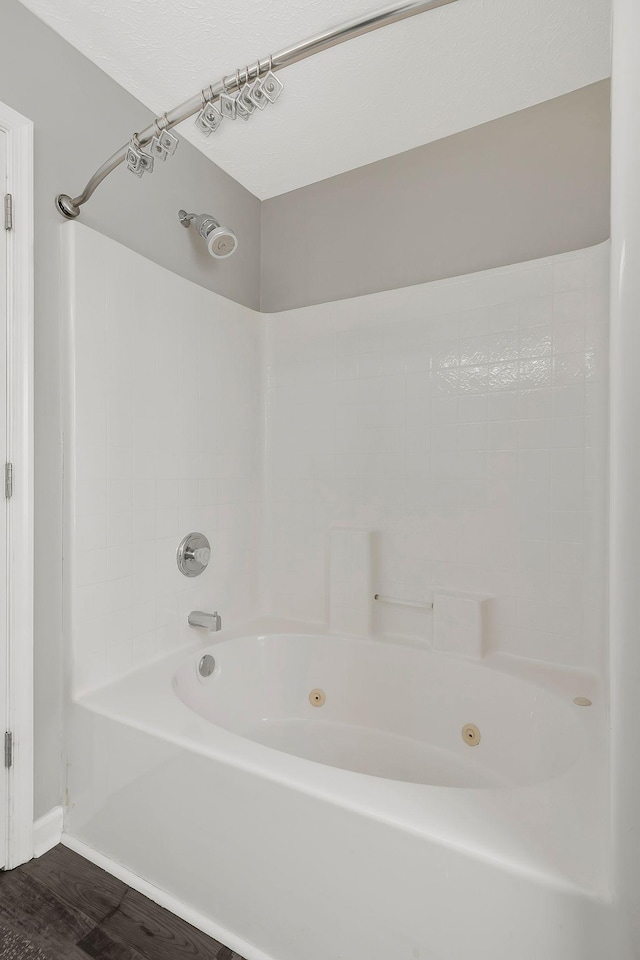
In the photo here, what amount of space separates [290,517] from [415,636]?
2.55 feet

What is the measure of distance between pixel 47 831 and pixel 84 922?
337 mm

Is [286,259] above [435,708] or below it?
above

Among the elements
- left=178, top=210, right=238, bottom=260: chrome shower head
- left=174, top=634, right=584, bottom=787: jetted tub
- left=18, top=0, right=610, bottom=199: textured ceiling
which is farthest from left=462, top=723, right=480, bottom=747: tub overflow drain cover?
left=18, top=0, right=610, bottom=199: textured ceiling

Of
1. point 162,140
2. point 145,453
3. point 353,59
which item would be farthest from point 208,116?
point 145,453

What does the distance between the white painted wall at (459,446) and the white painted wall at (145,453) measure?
0.27 m

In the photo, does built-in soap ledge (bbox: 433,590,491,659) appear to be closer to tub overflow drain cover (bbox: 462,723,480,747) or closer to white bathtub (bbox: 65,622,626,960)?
white bathtub (bbox: 65,622,626,960)

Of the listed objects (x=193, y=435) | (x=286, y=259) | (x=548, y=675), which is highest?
(x=286, y=259)

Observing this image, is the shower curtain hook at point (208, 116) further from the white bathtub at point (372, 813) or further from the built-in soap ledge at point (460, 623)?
the built-in soap ledge at point (460, 623)

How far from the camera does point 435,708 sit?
1888 mm

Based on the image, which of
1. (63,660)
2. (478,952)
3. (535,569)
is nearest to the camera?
(478,952)

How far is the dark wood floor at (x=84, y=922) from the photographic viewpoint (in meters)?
1.17

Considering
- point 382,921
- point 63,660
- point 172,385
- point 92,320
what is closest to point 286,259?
point 172,385

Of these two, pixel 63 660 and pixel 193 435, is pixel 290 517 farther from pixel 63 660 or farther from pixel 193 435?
pixel 63 660

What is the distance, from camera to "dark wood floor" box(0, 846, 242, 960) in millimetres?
1166
